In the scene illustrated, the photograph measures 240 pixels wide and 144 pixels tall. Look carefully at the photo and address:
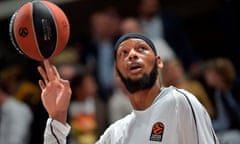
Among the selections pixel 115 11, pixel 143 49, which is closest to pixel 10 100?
pixel 115 11

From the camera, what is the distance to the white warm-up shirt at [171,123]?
14.6 ft

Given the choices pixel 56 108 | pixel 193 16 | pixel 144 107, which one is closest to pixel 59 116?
pixel 56 108

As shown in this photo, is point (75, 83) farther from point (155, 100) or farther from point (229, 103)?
point (155, 100)

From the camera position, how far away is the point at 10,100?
7832mm

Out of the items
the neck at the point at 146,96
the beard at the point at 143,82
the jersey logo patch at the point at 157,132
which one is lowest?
the jersey logo patch at the point at 157,132

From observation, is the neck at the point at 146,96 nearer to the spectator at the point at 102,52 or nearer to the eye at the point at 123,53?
the eye at the point at 123,53

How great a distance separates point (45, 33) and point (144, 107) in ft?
2.84

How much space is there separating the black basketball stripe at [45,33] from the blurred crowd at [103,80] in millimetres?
1883

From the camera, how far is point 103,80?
770 cm

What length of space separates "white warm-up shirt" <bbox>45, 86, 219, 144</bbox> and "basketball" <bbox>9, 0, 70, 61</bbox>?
1.91ft

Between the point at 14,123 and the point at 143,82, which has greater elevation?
the point at 143,82

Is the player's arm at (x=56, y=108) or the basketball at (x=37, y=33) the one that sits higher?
the basketball at (x=37, y=33)

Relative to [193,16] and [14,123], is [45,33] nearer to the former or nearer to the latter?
[14,123]

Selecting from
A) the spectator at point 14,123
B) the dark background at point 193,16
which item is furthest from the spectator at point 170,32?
the spectator at point 14,123
